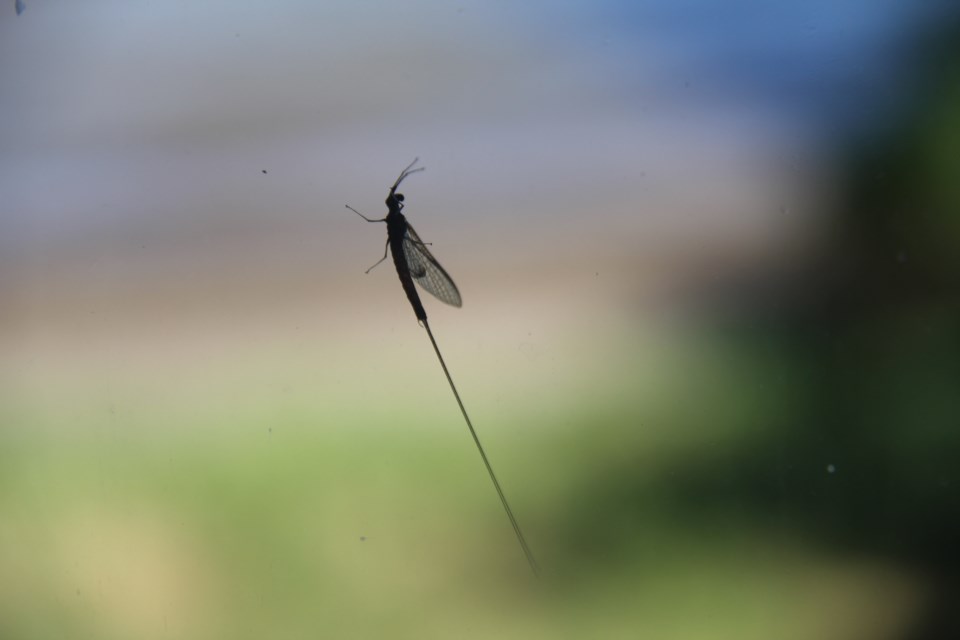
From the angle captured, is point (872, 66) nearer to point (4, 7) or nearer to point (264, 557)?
point (264, 557)

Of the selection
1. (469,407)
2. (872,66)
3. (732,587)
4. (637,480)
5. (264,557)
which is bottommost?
(732,587)

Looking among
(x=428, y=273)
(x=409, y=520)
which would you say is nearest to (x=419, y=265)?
(x=428, y=273)

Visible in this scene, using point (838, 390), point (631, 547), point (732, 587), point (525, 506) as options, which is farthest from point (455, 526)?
point (838, 390)

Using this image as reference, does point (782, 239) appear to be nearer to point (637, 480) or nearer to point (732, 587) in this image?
point (637, 480)

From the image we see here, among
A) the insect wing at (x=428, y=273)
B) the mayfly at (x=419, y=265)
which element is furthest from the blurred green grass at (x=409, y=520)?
the insect wing at (x=428, y=273)

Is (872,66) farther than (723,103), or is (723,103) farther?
(723,103)

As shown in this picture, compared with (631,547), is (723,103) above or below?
above


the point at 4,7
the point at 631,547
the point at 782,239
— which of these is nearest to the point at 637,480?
the point at 631,547

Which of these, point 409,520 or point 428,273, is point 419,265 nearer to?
point 428,273
